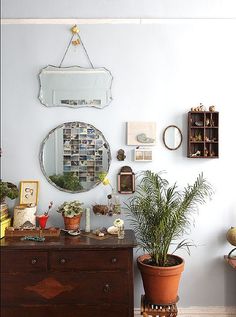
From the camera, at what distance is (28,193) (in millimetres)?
2762

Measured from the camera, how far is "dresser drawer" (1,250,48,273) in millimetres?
2344

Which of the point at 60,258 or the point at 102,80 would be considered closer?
the point at 60,258

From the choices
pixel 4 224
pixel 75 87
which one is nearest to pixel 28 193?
pixel 4 224

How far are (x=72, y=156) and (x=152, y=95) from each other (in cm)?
82

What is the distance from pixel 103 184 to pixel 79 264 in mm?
677

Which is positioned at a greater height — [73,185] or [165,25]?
[165,25]

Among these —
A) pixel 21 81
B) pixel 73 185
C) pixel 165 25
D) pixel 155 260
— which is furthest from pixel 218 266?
pixel 21 81

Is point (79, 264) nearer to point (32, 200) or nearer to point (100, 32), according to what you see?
point (32, 200)

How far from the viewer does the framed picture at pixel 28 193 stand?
2758mm

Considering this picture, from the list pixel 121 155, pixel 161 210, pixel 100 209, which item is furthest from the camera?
pixel 121 155

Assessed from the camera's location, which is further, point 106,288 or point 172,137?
point 172,137

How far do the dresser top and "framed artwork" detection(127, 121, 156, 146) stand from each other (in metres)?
0.76

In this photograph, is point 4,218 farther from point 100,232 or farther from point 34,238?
point 100,232

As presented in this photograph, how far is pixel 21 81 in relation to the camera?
278 centimetres
